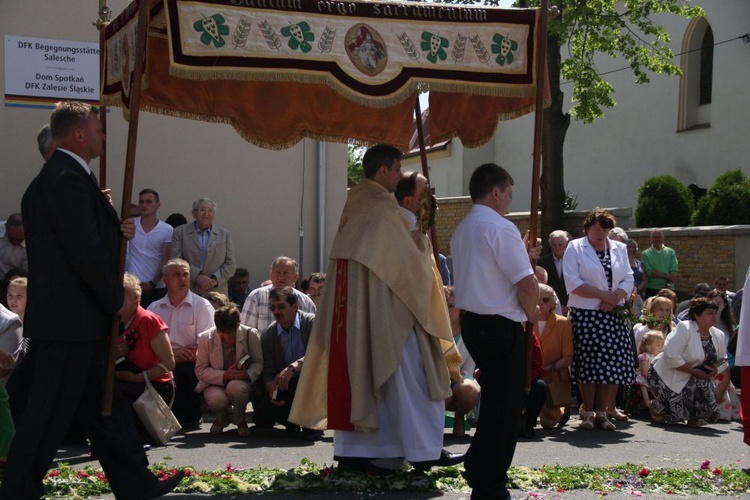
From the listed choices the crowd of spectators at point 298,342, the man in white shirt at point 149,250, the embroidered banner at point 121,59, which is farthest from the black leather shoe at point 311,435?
the embroidered banner at point 121,59

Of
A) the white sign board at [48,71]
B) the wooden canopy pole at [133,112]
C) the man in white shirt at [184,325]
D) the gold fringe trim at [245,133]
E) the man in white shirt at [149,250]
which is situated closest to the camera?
the wooden canopy pole at [133,112]

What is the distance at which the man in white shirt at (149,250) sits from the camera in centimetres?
1024

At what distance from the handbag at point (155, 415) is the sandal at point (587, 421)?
12.9 ft

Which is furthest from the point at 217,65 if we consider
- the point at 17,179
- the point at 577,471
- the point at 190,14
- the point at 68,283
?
the point at 17,179

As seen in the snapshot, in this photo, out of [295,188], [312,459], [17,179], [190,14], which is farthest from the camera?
[295,188]

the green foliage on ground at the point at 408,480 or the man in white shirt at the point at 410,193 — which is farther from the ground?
the man in white shirt at the point at 410,193

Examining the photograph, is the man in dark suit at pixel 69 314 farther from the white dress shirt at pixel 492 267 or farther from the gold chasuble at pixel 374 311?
the white dress shirt at pixel 492 267

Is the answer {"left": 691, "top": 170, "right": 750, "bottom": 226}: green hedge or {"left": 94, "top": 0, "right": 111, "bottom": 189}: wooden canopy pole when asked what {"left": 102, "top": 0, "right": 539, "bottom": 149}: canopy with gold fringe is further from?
{"left": 691, "top": 170, "right": 750, "bottom": 226}: green hedge

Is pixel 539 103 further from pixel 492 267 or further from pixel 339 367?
pixel 339 367

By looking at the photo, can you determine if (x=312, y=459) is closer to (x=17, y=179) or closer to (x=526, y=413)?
(x=526, y=413)

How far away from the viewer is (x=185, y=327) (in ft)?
30.3

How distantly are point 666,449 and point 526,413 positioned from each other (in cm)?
120

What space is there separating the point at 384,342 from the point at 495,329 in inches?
29.7

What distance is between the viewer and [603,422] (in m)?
9.33
